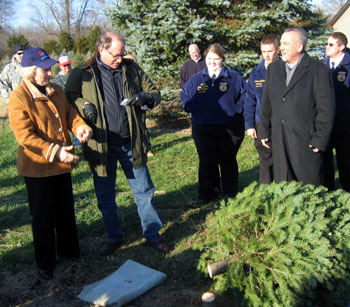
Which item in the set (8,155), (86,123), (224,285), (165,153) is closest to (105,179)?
(86,123)

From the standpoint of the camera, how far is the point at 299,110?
374 centimetres

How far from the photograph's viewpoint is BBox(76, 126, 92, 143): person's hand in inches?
136

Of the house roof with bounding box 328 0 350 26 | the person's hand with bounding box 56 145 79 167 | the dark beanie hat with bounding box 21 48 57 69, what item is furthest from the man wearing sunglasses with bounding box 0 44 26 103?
the house roof with bounding box 328 0 350 26

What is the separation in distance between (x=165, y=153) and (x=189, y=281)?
4.85 metres

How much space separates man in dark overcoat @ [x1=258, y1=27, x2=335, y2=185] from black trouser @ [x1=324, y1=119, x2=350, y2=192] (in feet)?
4.43

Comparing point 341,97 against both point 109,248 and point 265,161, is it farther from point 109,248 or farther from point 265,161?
point 109,248

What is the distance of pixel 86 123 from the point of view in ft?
12.2

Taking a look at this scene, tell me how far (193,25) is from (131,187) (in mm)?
7201

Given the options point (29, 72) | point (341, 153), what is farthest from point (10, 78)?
Answer: point (341, 153)

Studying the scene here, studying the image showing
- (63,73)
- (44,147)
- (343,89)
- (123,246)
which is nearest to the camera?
(44,147)

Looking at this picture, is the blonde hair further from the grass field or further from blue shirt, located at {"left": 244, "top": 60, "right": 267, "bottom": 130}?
blue shirt, located at {"left": 244, "top": 60, "right": 267, "bottom": 130}

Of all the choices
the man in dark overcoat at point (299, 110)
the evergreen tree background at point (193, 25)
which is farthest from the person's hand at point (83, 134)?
the evergreen tree background at point (193, 25)

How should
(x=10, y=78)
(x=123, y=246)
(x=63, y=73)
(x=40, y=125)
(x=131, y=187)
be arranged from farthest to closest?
(x=63, y=73) < (x=10, y=78) < (x=123, y=246) < (x=131, y=187) < (x=40, y=125)

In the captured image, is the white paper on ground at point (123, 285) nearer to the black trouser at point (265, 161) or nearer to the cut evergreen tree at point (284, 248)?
the cut evergreen tree at point (284, 248)
